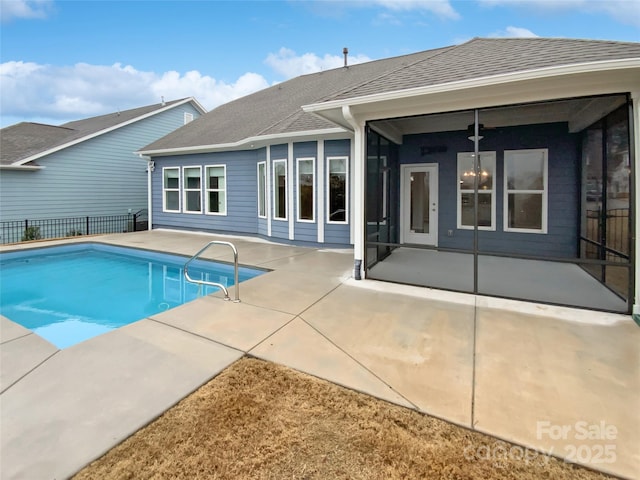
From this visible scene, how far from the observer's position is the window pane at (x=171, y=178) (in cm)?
1232

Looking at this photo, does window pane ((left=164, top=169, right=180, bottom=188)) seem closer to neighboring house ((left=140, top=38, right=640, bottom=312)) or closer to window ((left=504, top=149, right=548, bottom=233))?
neighboring house ((left=140, top=38, right=640, bottom=312))

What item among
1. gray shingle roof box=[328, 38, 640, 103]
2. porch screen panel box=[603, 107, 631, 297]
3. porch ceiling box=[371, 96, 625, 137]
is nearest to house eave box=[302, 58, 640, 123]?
gray shingle roof box=[328, 38, 640, 103]

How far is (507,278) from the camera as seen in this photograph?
5.84 metres

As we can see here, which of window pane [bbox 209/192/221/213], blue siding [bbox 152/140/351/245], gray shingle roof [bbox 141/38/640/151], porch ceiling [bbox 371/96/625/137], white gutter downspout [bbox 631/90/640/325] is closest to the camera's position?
white gutter downspout [bbox 631/90/640/325]

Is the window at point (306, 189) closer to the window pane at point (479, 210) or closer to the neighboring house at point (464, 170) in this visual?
the neighboring house at point (464, 170)

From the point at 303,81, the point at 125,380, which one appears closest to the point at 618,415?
the point at 125,380

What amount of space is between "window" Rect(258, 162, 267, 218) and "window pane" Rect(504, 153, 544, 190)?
246 inches

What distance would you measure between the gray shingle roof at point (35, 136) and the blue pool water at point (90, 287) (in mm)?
4859

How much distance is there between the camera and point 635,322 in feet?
12.8

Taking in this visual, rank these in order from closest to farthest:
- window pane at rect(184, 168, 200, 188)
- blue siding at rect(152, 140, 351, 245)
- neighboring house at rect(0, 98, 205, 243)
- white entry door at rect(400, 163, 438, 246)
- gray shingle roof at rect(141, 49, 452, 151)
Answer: white entry door at rect(400, 163, 438, 246) → blue siding at rect(152, 140, 351, 245) → gray shingle roof at rect(141, 49, 452, 151) → neighboring house at rect(0, 98, 205, 243) → window pane at rect(184, 168, 200, 188)

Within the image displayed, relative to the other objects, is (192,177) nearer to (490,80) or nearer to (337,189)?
(337,189)

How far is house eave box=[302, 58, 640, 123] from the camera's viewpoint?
3.61 meters

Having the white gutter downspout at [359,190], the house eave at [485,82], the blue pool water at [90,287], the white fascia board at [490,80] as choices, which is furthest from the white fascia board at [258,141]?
the blue pool water at [90,287]

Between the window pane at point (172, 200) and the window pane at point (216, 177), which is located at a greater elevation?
the window pane at point (216, 177)
